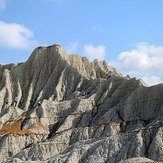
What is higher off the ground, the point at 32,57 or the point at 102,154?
the point at 32,57

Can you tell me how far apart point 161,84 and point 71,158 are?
2493 cm

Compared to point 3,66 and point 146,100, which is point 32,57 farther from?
point 146,100

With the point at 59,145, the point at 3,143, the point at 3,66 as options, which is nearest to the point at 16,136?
the point at 3,143

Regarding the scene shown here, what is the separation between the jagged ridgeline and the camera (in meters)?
70.3

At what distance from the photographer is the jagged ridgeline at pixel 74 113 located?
70312 mm

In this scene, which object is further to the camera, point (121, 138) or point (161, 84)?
point (161, 84)

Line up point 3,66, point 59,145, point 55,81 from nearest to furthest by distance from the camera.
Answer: point 59,145
point 55,81
point 3,66

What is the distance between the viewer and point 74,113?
314 ft

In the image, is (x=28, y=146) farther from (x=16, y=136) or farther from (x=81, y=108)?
(x=81, y=108)

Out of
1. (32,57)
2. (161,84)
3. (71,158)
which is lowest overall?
(71,158)

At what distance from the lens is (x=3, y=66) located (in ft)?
436

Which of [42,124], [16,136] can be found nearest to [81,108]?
[42,124]

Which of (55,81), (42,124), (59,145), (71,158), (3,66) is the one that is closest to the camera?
(71,158)

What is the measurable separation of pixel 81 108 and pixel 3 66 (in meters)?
39.9
